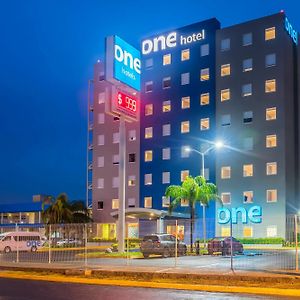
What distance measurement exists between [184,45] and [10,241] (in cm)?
3946

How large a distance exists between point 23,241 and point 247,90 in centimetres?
3580

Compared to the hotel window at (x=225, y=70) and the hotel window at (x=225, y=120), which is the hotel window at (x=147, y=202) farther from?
the hotel window at (x=225, y=70)

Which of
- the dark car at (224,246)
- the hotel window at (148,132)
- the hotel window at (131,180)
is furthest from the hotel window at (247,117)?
the dark car at (224,246)

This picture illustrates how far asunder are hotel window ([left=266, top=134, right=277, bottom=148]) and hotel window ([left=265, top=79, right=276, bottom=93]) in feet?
18.0

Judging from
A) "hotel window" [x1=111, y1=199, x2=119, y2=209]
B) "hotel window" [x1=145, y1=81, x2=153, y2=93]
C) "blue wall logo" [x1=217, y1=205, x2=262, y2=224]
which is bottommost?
"blue wall logo" [x1=217, y1=205, x2=262, y2=224]

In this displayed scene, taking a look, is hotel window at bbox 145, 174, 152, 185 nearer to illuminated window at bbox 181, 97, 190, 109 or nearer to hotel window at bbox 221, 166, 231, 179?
illuminated window at bbox 181, 97, 190, 109

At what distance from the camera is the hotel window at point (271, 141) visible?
221 ft

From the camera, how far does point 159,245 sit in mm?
37156

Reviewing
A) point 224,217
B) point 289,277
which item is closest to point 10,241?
point 224,217

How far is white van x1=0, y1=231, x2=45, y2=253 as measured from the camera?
45422 millimetres

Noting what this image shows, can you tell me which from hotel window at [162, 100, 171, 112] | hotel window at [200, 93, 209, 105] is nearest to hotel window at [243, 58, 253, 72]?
hotel window at [200, 93, 209, 105]

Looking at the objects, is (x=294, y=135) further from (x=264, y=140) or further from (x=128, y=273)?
(x=128, y=273)

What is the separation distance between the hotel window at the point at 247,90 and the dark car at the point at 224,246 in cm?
3541

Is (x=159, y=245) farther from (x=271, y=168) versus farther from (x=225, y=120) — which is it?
(x=225, y=120)
